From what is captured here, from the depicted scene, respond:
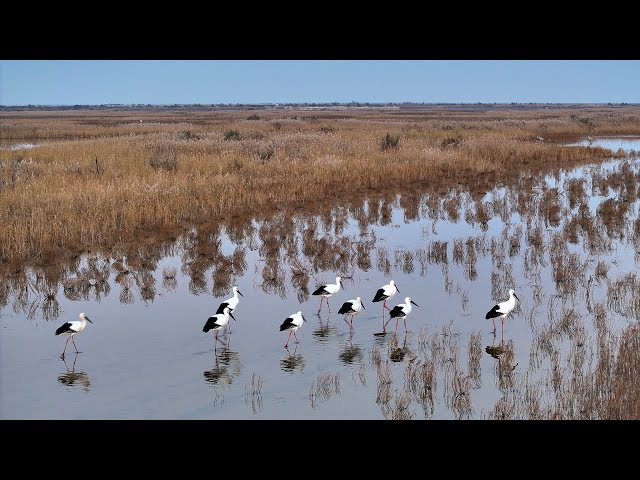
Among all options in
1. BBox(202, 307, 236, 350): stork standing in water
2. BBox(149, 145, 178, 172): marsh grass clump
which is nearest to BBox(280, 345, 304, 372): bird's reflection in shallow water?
BBox(202, 307, 236, 350): stork standing in water

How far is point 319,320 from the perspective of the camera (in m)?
12.9

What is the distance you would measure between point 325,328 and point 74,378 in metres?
4.44

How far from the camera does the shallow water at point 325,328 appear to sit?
911cm

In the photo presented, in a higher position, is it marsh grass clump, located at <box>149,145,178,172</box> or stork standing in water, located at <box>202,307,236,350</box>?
marsh grass clump, located at <box>149,145,178,172</box>

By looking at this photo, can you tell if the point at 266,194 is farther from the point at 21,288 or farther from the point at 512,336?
the point at 512,336

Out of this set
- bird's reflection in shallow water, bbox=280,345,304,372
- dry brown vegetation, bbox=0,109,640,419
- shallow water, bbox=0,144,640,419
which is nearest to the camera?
shallow water, bbox=0,144,640,419

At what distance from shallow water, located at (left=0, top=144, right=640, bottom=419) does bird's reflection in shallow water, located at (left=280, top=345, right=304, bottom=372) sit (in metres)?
0.05

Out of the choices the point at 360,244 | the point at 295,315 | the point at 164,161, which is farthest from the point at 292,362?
the point at 164,161

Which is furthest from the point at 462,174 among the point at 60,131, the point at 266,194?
the point at 60,131

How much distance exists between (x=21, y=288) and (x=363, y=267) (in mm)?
7741

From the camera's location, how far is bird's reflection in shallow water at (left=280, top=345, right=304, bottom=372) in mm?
10336

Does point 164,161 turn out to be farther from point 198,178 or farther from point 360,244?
point 360,244

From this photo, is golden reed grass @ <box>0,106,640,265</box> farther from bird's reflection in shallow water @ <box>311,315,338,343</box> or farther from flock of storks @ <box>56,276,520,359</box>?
bird's reflection in shallow water @ <box>311,315,338,343</box>

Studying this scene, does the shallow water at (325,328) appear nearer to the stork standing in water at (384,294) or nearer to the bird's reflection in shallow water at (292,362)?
the bird's reflection in shallow water at (292,362)
